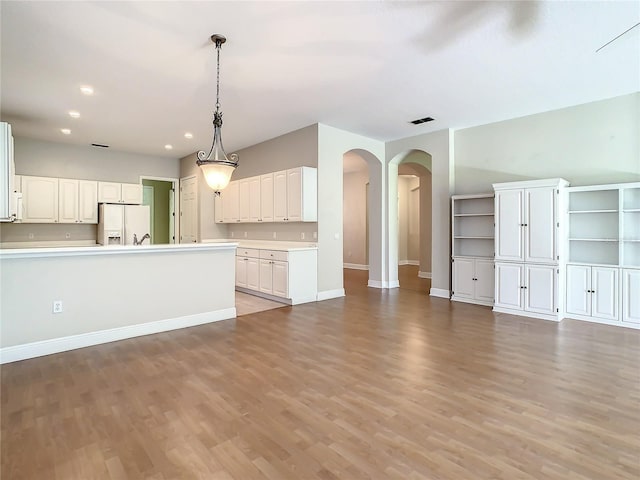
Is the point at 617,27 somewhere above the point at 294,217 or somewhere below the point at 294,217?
above

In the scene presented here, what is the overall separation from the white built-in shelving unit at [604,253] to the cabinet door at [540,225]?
401 millimetres

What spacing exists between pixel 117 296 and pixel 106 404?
5.66 feet

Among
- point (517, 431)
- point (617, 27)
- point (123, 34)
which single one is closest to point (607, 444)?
point (517, 431)

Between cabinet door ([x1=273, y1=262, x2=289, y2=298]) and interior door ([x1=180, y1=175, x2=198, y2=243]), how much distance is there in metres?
3.80

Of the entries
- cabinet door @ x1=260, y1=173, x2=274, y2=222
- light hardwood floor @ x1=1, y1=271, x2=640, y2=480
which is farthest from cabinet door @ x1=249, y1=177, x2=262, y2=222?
light hardwood floor @ x1=1, y1=271, x2=640, y2=480

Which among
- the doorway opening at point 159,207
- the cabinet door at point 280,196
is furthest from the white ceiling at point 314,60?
the doorway opening at point 159,207

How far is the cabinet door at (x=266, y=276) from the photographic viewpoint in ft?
19.9

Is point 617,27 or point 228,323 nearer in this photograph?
point 617,27

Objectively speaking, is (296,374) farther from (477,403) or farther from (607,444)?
(607,444)

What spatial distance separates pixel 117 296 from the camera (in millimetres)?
3943

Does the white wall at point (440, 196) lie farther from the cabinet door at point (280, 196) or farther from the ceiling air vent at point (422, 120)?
the cabinet door at point (280, 196)

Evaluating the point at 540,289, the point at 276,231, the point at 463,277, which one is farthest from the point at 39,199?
the point at 540,289

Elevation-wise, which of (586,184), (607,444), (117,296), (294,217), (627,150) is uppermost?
(627,150)

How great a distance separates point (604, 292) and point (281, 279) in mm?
4533
